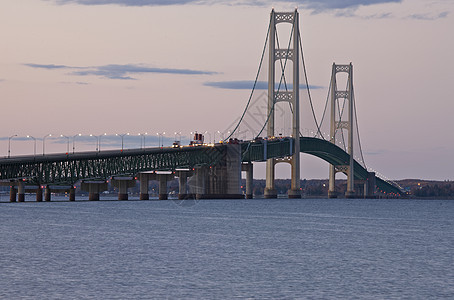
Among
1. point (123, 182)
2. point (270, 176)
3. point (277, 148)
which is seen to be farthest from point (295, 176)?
point (123, 182)

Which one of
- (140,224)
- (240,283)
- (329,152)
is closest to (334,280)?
(240,283)

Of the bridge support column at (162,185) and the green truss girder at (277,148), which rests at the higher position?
the green truss girder at (277,148)

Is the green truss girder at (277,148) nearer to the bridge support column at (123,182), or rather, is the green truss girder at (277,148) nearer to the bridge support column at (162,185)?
the bridge support column at (162,185)

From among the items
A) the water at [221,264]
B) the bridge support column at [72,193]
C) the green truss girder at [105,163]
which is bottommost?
the water at [221,264]

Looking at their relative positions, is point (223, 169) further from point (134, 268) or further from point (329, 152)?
point (134, 268)

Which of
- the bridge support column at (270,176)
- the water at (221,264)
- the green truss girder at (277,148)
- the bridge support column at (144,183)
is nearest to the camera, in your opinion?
the water at (221,264)

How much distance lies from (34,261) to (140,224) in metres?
35.4

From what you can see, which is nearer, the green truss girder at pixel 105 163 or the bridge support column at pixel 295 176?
the green truss girder at pixel 105 163

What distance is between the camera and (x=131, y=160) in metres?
151

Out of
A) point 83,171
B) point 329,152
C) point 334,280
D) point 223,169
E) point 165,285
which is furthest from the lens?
point 329,152

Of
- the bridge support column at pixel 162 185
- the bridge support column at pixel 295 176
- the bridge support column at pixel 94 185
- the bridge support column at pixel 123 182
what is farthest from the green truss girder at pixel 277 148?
the bridge support column at pixel 94 185

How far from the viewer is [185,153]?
158 m

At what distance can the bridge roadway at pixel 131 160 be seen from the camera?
136m

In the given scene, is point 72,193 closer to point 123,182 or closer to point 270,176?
point 123,182
